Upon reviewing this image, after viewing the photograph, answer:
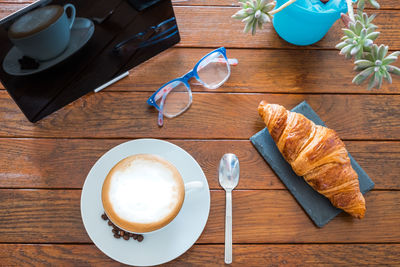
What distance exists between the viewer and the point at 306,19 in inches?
35.4

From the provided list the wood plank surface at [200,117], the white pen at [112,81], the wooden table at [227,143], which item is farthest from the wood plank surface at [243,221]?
the white pen at [112,81]

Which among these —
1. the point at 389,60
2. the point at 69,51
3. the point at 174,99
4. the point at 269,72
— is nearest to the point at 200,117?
the point at 174,99

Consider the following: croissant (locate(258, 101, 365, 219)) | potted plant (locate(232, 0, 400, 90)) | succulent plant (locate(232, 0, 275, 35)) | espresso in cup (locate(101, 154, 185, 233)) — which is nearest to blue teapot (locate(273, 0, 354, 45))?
potted plant (locate(232, 0, 400, 90))

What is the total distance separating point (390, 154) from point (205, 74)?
1.87 feet

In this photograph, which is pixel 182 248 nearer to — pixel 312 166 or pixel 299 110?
pixel 312 166

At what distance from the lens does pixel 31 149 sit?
913mm

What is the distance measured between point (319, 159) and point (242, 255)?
1.01ft

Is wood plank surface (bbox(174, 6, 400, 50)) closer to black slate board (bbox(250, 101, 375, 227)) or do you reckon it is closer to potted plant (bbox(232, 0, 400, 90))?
potted plant (bbox(232, 0, 400, 90))

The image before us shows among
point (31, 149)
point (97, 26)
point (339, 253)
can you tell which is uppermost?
point (97, 26)

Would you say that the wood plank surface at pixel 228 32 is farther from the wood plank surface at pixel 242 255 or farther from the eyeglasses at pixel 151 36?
the wood plank surface at pixel 242 255

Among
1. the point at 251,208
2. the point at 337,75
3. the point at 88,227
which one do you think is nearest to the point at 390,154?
the point at 337,75

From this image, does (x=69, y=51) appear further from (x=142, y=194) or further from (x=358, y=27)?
(x=358, y=27)

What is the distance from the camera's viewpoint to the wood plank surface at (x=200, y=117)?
3.06 feet

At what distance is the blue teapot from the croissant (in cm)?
26
